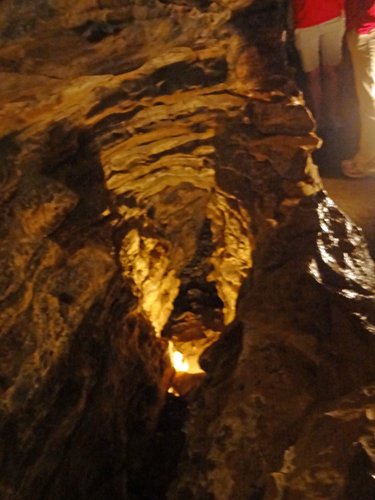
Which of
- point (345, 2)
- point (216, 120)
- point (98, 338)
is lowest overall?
point (98, 338)

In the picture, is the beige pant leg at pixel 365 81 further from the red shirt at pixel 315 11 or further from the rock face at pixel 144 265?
the rock face at pixel 144 265

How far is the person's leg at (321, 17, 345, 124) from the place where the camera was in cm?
343

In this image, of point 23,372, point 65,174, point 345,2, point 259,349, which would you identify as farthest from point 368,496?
point 345,2

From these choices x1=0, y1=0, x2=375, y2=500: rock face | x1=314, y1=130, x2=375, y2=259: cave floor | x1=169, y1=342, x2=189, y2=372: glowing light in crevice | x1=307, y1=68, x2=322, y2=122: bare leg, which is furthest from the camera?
x1=169, y1=342, x2=189, y2=372: glowing light in crevice

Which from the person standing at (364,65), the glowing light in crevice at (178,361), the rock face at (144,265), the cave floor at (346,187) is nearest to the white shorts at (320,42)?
the person standing at (364,65)

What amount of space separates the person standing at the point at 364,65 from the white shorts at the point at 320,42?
0.38ft

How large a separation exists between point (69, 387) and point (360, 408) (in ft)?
6.95

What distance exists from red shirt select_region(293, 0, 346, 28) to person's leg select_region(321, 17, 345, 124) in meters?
0.08

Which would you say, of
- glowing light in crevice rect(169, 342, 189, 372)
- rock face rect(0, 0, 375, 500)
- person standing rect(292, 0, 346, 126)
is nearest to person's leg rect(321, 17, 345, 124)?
person standing rect(292, 0, 346, 126)

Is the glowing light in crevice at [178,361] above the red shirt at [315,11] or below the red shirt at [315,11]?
below

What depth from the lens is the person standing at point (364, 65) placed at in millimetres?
3242

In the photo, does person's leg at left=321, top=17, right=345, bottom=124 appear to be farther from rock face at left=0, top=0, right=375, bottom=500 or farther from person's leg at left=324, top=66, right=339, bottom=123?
rock face at left=0, top=0, right=375, bottom=500

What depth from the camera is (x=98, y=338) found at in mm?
3236

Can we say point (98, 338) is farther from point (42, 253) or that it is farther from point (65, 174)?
point (65, 174)
